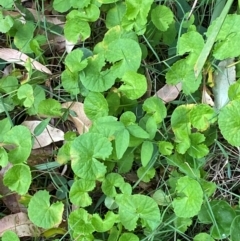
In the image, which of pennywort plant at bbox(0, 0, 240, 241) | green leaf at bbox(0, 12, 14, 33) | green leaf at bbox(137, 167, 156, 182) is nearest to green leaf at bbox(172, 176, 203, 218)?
pennywort plant at bbox(0, 0, 240, 241)

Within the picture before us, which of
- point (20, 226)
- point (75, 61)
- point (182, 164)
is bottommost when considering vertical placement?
point (20, 226)

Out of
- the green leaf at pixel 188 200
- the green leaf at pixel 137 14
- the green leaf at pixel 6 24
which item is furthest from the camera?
the green leaf at pixel 6 24

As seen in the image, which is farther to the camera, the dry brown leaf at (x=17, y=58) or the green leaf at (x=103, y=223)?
the dry brown leaf at (x=17, y=58)

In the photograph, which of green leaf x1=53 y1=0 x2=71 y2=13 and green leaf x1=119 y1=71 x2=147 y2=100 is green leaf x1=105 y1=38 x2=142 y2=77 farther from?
green leaf x1=53 y1=0 x2=71 y2=13

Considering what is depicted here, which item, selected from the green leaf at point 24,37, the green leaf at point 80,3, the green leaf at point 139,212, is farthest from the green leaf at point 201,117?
the green leaf at point 24,37

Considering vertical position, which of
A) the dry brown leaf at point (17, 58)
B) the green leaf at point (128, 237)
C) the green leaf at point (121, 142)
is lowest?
the green leaf at point (128, 237)

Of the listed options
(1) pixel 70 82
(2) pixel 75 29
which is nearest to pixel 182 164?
(1) pixel 70 82

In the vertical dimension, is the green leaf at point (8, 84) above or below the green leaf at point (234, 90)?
below

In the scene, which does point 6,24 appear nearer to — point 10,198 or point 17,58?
point 17,58

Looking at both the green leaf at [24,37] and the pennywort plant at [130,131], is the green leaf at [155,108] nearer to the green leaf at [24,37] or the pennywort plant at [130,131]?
the pennywort plant at [130,131]
